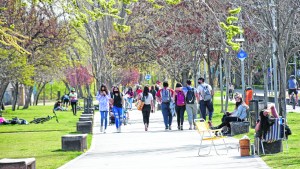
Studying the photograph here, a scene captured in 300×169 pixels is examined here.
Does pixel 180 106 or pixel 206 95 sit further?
pixel 206 95

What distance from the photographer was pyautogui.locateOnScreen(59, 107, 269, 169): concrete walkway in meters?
18.2

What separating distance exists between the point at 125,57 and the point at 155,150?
3971 cm

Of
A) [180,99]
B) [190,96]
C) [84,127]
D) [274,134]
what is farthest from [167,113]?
[274,134]

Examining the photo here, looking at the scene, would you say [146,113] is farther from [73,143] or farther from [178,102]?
[73,143]

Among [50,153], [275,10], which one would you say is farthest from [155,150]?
[275,10]

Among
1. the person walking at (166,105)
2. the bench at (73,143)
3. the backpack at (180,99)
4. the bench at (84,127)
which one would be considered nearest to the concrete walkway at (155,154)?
the bench at (73,143)

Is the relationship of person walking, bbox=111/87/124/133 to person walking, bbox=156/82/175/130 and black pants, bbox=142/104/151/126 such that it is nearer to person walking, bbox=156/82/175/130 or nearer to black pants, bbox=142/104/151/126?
black pants, bbox=142/104/151/126

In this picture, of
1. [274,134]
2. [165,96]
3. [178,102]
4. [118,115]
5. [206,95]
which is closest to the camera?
[274,134]

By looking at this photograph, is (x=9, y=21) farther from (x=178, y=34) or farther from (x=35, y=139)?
(x=35, y=139)

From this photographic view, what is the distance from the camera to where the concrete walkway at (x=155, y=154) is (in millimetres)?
18203

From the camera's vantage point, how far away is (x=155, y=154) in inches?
836

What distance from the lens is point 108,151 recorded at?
22812 millimetres

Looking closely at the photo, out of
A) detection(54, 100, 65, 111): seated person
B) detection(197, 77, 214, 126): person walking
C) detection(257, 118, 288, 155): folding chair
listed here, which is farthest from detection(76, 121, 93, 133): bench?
detection(54, 100, 65, 111): seated person

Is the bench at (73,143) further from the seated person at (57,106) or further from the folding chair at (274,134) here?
the seated person at (57,106)
